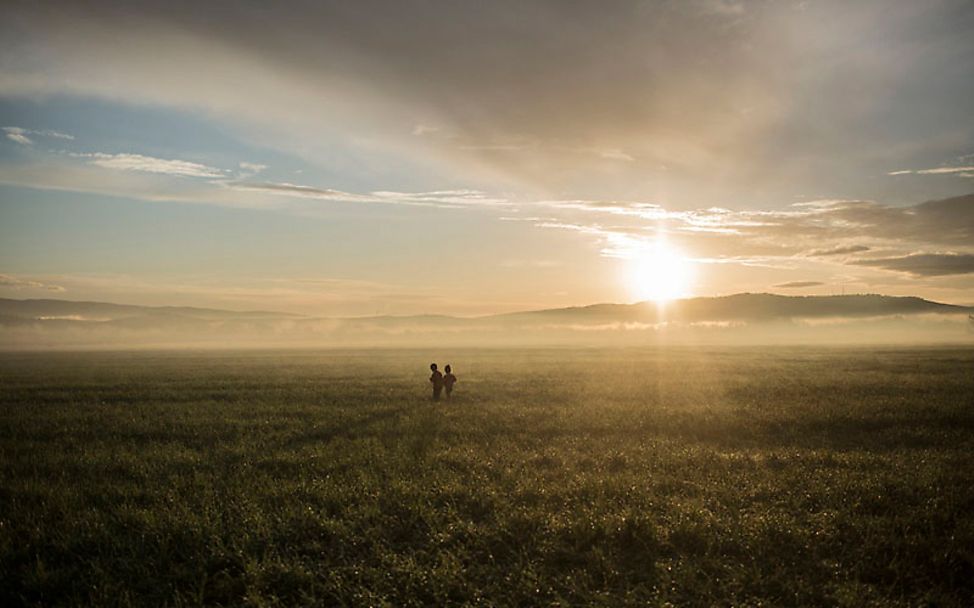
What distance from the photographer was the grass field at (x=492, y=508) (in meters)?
8.67

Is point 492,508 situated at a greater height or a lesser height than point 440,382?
A: lesser

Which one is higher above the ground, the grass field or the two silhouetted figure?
the two silhouetted figure

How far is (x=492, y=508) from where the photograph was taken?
1142 cm

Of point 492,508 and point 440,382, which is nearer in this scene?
point 492,508

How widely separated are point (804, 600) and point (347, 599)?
7131 millimetres

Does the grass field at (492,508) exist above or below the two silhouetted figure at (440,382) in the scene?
below

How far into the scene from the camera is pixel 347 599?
8352 mm

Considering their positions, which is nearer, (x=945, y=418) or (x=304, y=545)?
(x=304, y=545)

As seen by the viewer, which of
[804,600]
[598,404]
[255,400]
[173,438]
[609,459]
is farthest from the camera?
[255,400]

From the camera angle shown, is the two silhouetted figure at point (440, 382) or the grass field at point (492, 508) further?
the two silhouetted figure at point (440, 382)

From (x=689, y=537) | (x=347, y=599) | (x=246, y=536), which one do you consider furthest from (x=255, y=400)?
(x=689, y=537)

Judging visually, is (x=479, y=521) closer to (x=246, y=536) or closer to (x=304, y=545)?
(x=304, y=545)

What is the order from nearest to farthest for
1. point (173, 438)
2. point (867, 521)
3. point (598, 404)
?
point (867, 521) → point (173, 438) → point (598, 404)

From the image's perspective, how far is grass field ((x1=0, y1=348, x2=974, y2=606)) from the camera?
8.67m
